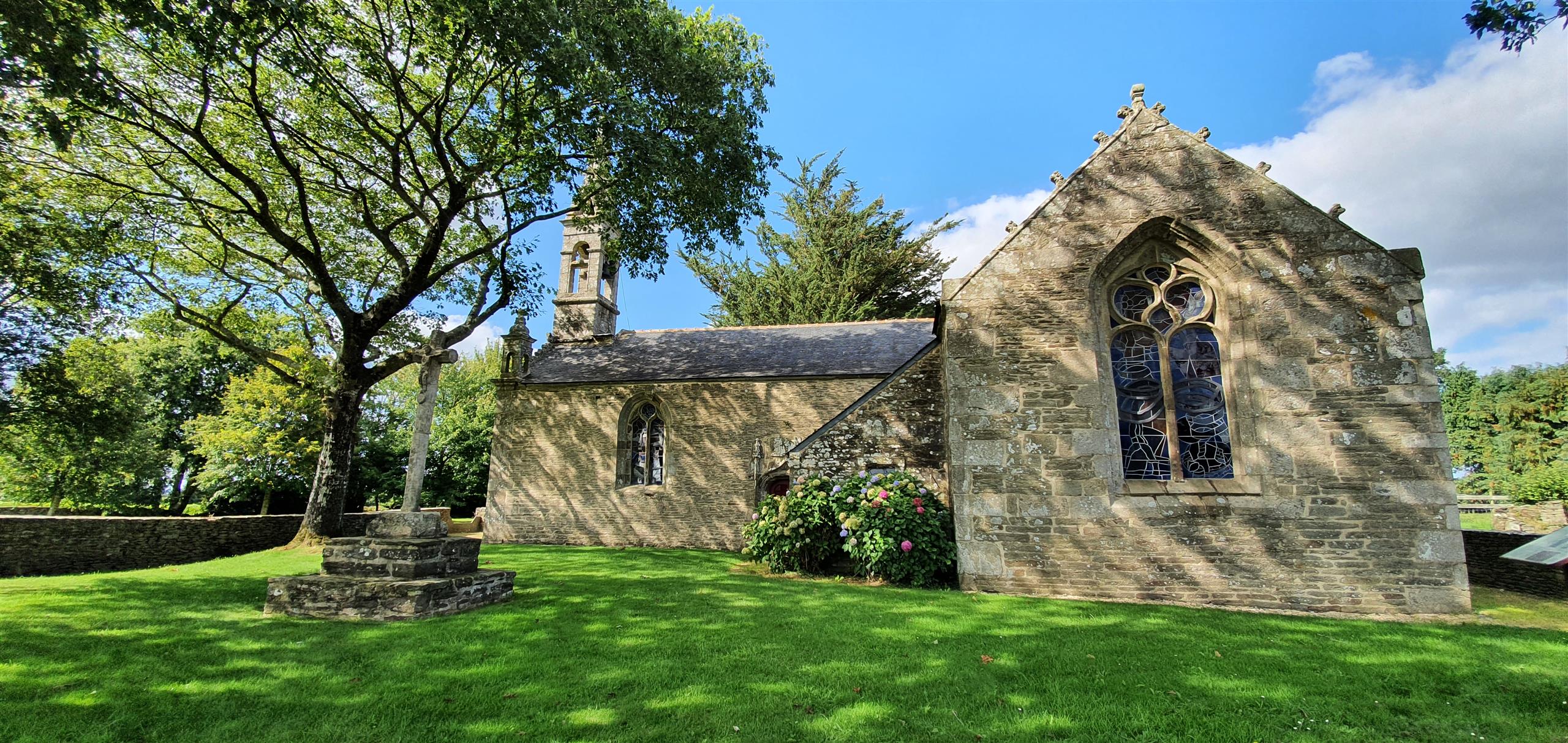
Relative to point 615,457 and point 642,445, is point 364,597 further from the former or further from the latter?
point 642,445

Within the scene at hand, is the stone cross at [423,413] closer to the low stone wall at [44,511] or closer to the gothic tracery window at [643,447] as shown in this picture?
the gothic tracery window at [643,447]

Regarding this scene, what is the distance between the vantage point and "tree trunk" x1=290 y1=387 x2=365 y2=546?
1300 centimetres

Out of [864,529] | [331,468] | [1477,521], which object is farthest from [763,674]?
[1477,521]

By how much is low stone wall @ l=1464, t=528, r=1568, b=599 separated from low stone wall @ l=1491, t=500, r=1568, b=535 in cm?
198

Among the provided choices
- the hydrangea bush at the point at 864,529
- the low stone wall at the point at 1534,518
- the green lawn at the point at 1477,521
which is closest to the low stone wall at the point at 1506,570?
the low stone wall at the point at 1534,518

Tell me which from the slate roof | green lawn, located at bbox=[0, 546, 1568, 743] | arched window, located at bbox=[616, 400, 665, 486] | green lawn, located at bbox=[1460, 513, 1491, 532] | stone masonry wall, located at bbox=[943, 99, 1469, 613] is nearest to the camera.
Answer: green lawn, located at bbox=[0, 546, 1568, 743]

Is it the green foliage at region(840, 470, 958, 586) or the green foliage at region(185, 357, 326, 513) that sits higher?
the green foliage at region(185, 357, 326, 513)

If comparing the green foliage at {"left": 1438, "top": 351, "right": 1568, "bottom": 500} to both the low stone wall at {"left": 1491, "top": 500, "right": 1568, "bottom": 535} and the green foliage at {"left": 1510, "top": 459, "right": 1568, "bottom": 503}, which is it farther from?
the low stone wall at {"left": 1491, "top": 500, "right": 1568, "bottom": 535}

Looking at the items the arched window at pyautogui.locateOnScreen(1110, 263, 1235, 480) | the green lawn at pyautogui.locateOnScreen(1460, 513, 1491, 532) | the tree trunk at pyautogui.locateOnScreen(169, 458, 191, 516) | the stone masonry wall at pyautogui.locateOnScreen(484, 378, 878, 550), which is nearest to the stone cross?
the arched window at pyautogui.locateOnScreen(1110, 263, 1235, 480)

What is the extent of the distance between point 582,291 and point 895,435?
15220 millimetres

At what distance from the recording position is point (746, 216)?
14.1 m

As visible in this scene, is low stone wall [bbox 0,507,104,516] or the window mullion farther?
low stone wall [bbox 0,507,104,516]

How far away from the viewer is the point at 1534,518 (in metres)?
12.5

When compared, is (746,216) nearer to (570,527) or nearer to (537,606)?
(537,606)
